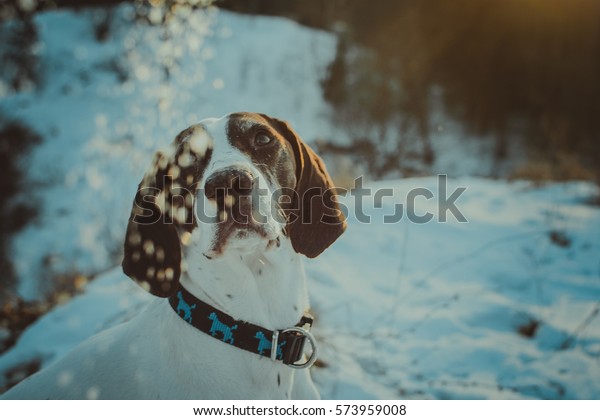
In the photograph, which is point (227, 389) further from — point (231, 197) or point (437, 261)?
point (437, 261)

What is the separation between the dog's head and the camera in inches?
61.4

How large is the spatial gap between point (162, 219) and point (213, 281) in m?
0.38

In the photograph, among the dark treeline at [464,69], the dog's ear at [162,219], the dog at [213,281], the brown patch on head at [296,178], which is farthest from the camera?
the dark treeline at [464,69]

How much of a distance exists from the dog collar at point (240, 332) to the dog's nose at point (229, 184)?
1.53ft

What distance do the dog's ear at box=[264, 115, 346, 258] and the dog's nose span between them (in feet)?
1.32

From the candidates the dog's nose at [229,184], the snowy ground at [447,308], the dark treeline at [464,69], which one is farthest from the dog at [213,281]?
the dark treeline at [464,69]

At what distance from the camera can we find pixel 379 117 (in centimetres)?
1215

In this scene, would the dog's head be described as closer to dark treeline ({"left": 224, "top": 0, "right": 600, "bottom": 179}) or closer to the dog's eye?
the dog's eye

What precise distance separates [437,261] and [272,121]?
277cm

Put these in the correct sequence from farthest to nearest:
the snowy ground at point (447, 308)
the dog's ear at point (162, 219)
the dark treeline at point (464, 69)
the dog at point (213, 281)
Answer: the dark treeline at point (464, 69), the snowy ground at point (447, 308), the dog's ear at point (162, 219), the dog at point (213, 281)

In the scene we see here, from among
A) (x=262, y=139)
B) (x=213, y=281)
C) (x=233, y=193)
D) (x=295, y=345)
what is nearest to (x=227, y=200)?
(x=233, y=193)

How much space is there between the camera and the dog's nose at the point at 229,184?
4.87 ft

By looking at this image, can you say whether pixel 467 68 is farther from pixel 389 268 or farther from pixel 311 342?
pixel 311 342

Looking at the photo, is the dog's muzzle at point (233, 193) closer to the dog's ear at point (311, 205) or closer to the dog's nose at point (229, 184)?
the dog's nose at point (229, 184)
